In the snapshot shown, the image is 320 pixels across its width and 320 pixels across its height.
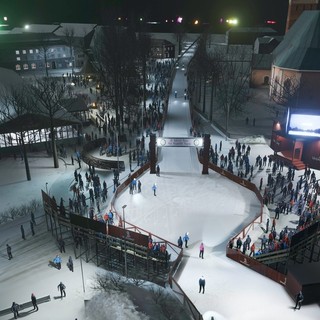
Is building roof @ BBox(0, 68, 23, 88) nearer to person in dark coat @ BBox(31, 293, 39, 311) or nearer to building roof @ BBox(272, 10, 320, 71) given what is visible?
person in dark coat @ BBox(31, 293, 39, 311)

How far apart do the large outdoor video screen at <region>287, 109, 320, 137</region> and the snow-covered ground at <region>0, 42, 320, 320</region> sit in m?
3.70

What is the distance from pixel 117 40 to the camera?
132 ft

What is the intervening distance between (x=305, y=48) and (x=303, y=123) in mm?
23778

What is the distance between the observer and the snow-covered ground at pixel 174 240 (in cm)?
1566

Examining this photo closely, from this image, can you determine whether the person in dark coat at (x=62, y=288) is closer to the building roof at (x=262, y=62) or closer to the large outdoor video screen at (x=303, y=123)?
the large outdoor video screen at (x=303, y=123)

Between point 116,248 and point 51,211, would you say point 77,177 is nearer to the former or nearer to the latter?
point 51,211

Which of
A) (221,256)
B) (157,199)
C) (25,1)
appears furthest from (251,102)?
(25,1)

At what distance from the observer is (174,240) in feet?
66.5

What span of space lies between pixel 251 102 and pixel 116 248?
40114 mm

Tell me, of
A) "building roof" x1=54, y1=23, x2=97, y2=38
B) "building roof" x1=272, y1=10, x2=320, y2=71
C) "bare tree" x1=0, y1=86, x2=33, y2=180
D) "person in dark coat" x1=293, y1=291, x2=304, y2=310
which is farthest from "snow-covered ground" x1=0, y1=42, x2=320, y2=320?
"building roof" x1=54, y1=23, x2=97, y2=38

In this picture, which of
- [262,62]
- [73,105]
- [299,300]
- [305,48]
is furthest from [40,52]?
[299,300]

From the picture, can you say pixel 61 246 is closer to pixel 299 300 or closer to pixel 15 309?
pixel 15 309

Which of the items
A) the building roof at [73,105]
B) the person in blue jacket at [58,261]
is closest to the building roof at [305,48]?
the building roof at [73,105]

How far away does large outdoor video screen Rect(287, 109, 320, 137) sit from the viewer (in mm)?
30719
